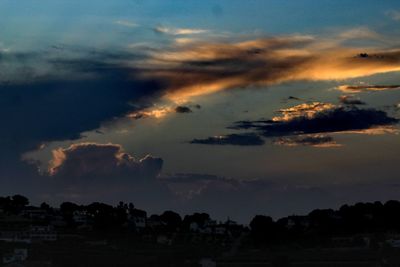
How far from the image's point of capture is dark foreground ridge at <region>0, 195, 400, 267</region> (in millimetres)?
59612

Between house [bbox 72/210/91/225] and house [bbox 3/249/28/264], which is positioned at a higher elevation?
house [bbox 72/210/91/225]

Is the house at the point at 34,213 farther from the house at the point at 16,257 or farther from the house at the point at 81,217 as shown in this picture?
the house at the point at 16,257

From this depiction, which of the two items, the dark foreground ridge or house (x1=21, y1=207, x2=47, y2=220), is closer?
the dark foreground ridge

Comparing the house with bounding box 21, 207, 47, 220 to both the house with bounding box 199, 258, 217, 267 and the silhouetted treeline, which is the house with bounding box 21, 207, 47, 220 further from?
the house with bounding box 199, 258, 217, 267

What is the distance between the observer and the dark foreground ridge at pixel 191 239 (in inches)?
2347

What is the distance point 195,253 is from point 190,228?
3167 centimetres

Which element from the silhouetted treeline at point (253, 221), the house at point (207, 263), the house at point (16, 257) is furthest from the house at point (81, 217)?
the house at point (207, 263)

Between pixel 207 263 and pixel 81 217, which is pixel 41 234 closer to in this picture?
pixel 81 217

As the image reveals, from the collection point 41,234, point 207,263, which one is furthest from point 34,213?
point 207,263

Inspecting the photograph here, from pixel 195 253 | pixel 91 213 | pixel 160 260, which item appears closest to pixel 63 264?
pixel 160 260

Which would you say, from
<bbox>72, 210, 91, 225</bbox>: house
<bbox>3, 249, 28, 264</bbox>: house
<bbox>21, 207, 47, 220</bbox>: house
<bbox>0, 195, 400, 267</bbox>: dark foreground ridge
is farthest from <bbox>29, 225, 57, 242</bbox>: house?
<bbox>21, 207, 47, 220</bbox>: house

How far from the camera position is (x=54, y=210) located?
375 ft

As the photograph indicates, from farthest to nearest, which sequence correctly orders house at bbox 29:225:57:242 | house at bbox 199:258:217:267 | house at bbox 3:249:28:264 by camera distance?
house at bbox 29:225:57:242, house at bbox 3:249:28:264, house at bbox 199:258:217:267

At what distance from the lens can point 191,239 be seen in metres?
81.4
